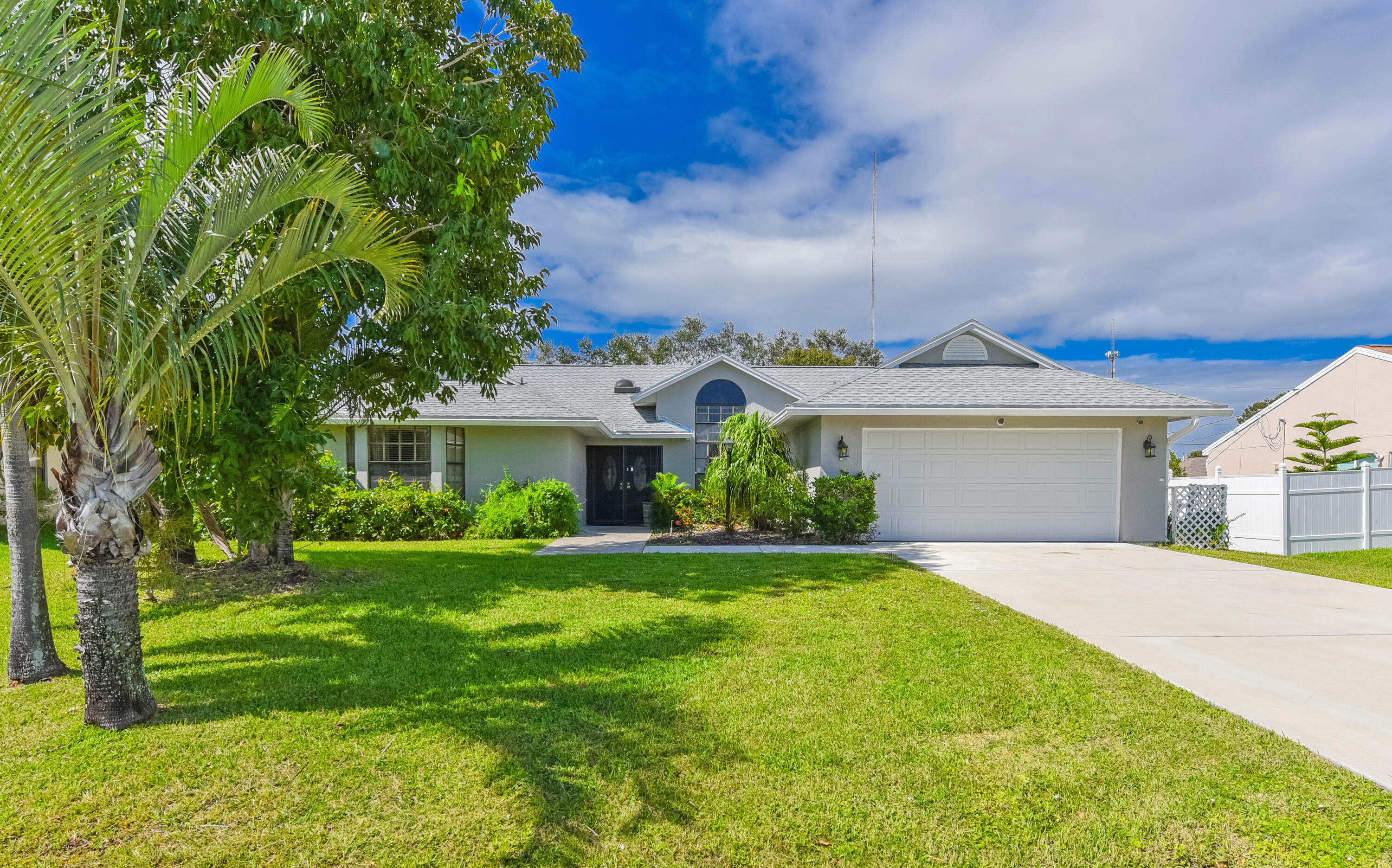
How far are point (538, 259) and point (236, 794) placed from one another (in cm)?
886

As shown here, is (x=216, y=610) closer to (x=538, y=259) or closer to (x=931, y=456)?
(x=538, y=259)

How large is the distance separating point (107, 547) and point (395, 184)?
517 centimetres

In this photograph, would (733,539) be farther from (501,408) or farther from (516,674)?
(516,674)

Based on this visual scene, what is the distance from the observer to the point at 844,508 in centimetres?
1180

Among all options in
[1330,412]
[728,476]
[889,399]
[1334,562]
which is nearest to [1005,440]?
[889,399]

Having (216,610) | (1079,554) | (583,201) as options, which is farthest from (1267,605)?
(583,201)

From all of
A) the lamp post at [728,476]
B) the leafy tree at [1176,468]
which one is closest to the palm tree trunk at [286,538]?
the lamp post at [728,476]

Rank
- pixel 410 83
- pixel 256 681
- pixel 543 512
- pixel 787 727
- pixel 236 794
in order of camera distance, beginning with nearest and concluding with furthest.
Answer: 1. pixel 236 794
2. pixel 787 727
3. pixel 256 681
4. pixel 410 83
5. pixel 543 512

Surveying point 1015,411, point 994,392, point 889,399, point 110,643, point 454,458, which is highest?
point 994,392

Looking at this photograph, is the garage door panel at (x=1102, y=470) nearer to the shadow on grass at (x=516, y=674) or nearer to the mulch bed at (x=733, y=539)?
the mulch bed at (x=733, y=539)

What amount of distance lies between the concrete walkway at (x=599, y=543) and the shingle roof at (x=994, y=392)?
433 centimetres

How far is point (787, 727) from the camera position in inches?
147

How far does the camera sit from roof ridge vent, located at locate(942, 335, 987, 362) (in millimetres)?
15352

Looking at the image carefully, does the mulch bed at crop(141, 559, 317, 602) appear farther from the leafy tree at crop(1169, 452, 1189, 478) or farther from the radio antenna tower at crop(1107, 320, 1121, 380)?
the leafy tree at crop(1169, 452, 1189, 478)
